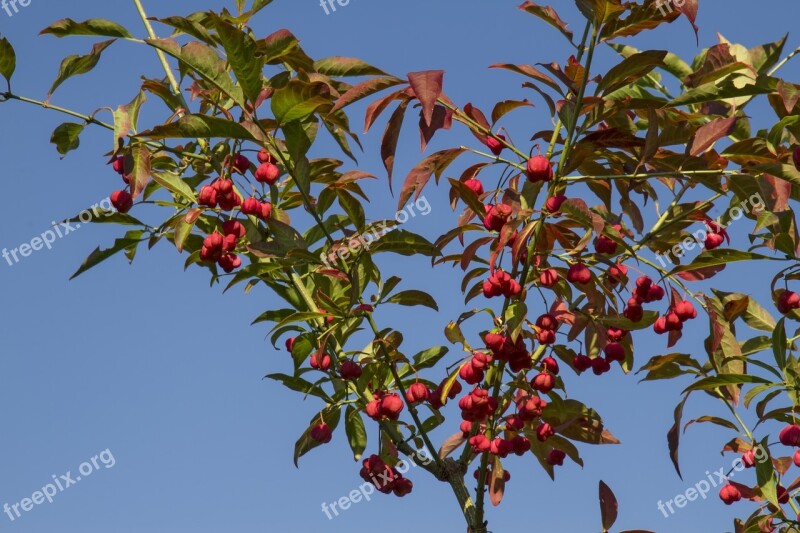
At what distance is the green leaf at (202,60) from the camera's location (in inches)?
90.4

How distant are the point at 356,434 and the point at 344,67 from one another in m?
1.25

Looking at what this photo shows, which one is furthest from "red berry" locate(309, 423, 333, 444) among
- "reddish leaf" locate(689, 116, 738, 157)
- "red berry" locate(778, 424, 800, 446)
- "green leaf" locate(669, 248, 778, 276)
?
"red berry" locate(778, 424, 800, 446)

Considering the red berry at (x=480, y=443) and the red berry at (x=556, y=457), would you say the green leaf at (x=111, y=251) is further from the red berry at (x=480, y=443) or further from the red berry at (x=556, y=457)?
the red berry at (x=556, y=457)

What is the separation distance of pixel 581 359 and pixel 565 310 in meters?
0.26

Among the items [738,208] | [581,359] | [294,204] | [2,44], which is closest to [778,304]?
[738,208]

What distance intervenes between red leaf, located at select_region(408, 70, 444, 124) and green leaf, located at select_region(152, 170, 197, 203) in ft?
3.49

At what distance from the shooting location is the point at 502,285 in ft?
8.37

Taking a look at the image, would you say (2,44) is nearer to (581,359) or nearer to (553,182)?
(553,182)

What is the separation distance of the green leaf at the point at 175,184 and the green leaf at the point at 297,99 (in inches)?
26.4

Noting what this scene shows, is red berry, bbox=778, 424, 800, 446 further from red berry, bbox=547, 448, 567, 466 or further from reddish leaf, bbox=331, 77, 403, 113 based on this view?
reddish leaf, bbox=331, 77, 403, 113

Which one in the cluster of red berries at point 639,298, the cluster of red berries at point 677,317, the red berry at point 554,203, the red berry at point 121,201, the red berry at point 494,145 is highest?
the red berry at point 121,201

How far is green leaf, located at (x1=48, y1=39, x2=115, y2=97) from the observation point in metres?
2.76

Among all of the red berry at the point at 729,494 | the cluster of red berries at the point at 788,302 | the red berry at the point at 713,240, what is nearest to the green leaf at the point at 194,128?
the red berry at the point at 713,240

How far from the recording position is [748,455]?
3.46 meters
